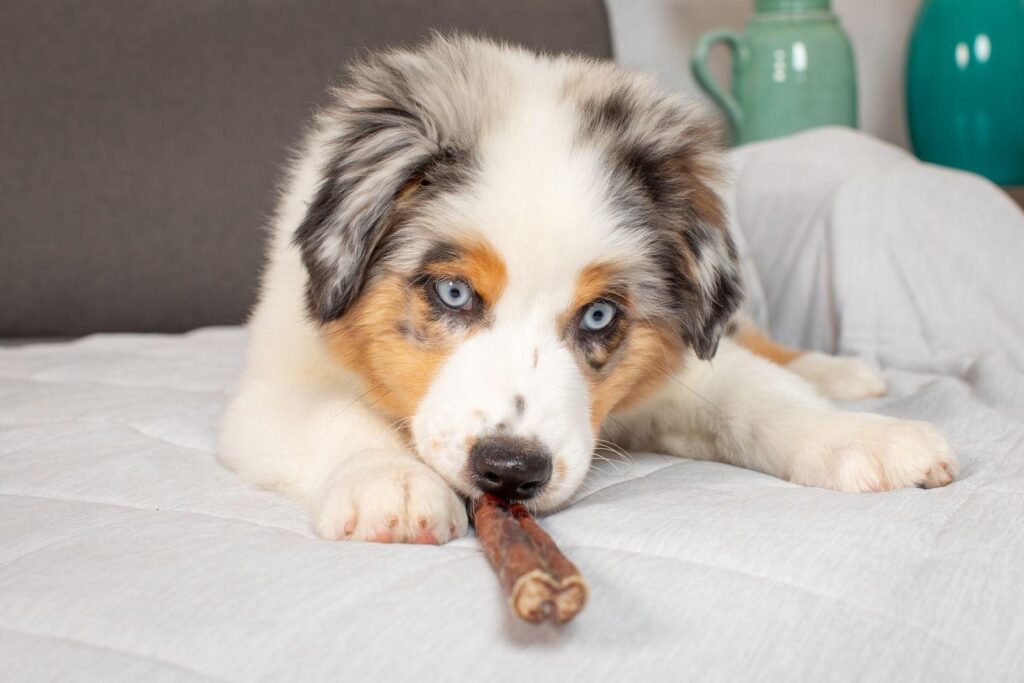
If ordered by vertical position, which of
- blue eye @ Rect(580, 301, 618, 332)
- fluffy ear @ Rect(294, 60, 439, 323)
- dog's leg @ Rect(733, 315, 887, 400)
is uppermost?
fluffy ear @ Rect(294, 60, 439, 323)

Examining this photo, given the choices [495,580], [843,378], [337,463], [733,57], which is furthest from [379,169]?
[733,57]

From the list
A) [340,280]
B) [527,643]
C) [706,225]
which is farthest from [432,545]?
[706,225]

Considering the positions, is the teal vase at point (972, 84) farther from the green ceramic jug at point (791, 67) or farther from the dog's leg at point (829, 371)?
the dog's leg at point (829, 371)

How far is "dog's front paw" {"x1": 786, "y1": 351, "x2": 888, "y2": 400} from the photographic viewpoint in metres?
2.64

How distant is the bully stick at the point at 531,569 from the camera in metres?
1.16

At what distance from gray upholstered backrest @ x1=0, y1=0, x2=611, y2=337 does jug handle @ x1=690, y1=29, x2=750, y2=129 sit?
5.12 feet

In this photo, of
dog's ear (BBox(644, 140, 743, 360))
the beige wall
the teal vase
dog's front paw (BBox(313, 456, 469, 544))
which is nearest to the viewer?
dog's front paw (BBox(313, 456, 469, 544))

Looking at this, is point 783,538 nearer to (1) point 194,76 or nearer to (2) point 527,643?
(2) point 527,643

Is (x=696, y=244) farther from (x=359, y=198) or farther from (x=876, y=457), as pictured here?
(x=359, y=198)

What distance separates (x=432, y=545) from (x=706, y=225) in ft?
2.90

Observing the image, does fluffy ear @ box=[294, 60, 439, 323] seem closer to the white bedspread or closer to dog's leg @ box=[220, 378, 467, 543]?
dog's leg @ box=[220, 378, 467, 543]

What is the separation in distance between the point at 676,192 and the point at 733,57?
2950 millimetres

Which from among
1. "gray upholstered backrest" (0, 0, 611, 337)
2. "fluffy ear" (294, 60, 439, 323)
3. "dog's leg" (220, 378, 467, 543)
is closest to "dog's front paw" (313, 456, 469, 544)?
"dog's leg" (220, 378, 467, 543)

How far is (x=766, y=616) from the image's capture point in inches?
50.1
